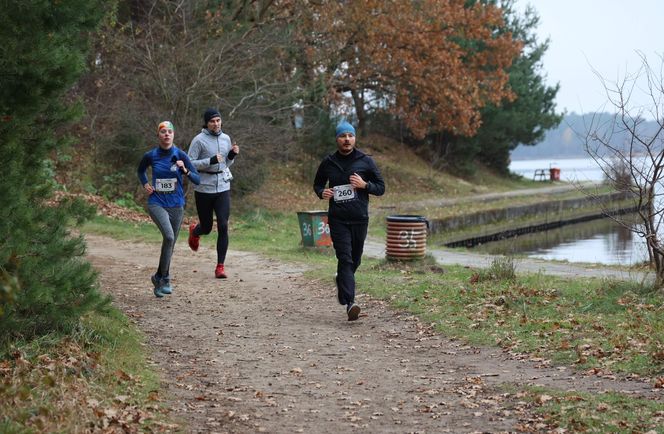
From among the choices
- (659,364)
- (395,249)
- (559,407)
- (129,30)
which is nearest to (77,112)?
(559,407)

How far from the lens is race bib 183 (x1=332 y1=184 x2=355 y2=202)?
998cm

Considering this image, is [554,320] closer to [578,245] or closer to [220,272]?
[220,272]

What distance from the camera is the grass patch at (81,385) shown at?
5.64 metres

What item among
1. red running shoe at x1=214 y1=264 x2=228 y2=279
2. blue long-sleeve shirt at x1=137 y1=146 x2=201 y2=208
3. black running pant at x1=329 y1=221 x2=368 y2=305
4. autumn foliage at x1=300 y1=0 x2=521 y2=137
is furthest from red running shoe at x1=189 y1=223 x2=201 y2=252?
autumn foliage at x1=300 y1=0 x2=521 y2=137

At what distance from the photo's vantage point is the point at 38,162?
736 centimetres

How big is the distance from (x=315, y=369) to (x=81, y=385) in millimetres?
2259

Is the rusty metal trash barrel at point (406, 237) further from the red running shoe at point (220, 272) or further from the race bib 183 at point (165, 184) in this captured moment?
the race bib 183 at point (165, 184)

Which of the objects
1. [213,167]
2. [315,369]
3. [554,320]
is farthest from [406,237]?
[315,369]

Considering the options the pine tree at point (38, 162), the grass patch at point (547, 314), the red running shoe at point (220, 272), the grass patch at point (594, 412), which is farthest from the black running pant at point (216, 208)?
the grass patch at point (594, 412)

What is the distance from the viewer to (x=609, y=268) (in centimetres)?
1780

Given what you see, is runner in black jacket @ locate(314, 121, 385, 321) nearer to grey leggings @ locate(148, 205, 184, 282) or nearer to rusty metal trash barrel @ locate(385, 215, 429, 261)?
grey leggings @ locate(148, 205, 184, 282)

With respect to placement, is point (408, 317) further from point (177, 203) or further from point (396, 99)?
point (396, 99)

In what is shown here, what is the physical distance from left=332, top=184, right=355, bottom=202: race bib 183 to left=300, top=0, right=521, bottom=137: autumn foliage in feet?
76.0

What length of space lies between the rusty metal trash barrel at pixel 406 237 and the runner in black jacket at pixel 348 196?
475cm
